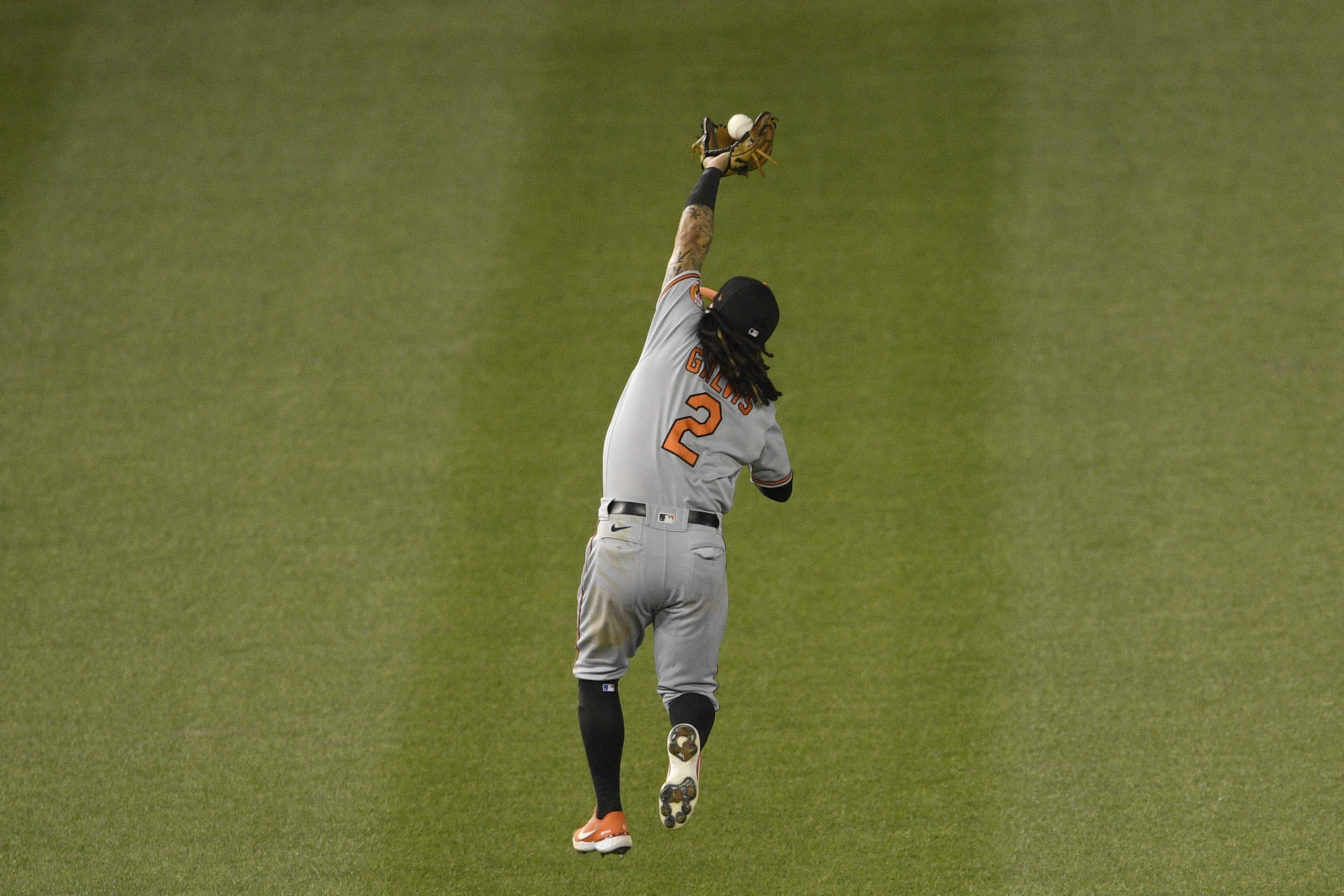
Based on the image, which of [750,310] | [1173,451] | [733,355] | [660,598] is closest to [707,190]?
[750,310]

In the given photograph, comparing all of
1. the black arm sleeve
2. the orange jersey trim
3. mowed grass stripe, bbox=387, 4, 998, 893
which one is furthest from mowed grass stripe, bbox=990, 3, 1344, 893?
the black arm sleeve

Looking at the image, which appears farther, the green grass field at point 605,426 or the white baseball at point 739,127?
the green grass field at point 605,426

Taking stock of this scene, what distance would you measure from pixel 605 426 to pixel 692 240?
296cm

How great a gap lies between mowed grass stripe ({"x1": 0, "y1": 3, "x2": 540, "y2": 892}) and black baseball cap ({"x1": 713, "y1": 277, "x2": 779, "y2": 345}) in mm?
2707

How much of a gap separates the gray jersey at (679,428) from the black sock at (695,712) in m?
0.52

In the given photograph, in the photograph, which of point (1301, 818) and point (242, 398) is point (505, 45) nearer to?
point (242, 398)

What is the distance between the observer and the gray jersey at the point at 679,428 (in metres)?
3.54

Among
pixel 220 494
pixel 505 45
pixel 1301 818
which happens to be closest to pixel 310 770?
pixel 220 494

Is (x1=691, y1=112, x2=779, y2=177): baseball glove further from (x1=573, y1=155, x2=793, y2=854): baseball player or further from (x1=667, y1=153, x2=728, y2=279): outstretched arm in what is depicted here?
(x1=573, y1=155, x2=793, y2=854): baseball player

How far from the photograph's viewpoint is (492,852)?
5.04 m

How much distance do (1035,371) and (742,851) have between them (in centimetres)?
309

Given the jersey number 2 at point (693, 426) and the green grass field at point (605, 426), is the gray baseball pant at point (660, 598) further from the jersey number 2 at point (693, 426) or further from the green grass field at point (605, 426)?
the green grass field at point (605, 426)

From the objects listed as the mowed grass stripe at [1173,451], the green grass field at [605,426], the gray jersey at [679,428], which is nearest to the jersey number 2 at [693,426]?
the gray jersey at [679,428]

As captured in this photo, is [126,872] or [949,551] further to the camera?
[949,551]
